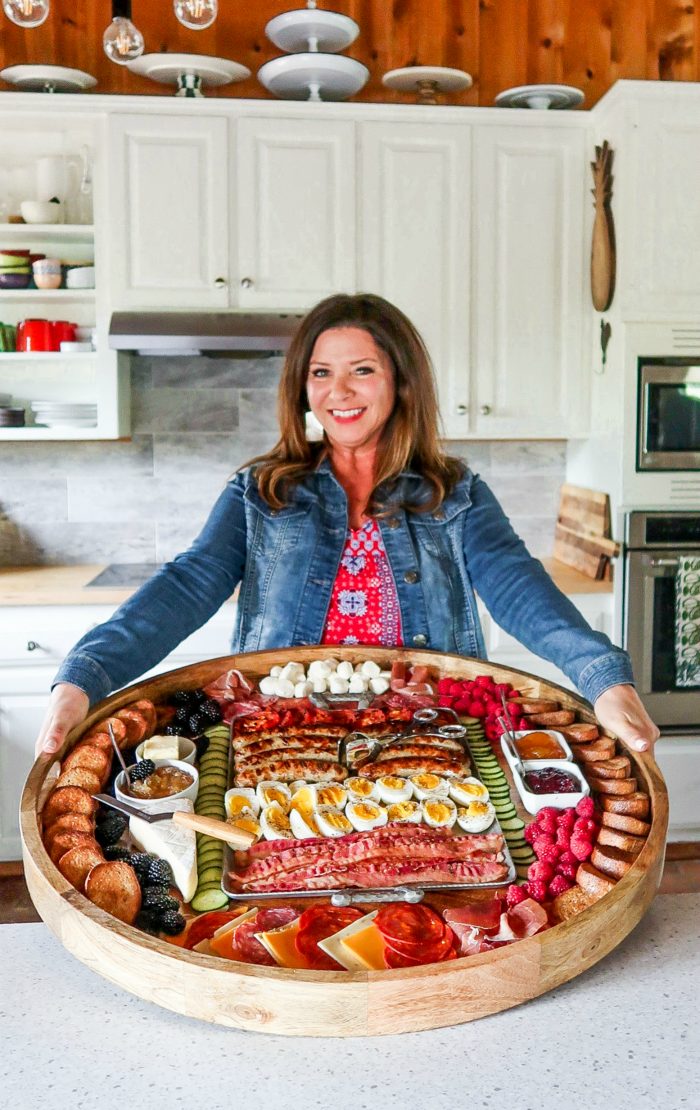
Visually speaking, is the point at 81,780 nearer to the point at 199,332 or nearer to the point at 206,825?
the point at 206,825

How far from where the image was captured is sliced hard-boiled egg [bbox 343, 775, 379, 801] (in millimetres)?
1418

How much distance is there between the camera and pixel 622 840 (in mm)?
1240

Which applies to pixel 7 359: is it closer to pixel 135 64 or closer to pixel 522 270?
pixel 135 64

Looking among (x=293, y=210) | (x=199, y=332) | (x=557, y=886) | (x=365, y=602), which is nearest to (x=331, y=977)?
(x=557, y=886)

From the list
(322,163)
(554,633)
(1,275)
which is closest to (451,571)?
(554,633)

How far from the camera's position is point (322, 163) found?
3418 mm

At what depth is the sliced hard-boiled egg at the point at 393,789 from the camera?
55.7 inches

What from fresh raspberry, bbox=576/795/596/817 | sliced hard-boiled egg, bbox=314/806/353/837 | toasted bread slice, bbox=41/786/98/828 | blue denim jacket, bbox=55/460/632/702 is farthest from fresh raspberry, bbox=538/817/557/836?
blue denim jacket, bbox=55/460/632/702

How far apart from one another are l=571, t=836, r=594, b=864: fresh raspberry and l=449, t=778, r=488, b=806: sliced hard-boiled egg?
182 millimetres

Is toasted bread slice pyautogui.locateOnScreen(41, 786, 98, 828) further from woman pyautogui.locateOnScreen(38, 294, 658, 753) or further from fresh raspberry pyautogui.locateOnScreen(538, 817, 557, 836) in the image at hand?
woman pyautogui.locateOnScreen(38, 294, 658, 753)

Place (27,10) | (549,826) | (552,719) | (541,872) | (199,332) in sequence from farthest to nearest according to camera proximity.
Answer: (199,332) < (27,10) < (552,719) < (549,826) < (541,872)

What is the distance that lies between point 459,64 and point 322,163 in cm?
86

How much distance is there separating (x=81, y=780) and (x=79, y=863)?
22 centimetres

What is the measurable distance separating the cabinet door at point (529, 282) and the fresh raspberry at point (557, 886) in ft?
8.41
